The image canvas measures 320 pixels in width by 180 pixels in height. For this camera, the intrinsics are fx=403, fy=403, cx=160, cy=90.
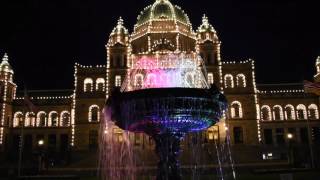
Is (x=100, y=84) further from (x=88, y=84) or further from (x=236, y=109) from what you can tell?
(x=236, y=109)

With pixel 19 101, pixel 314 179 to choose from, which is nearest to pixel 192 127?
pixel 314 179

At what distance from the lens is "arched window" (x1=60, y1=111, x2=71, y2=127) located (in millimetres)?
60969

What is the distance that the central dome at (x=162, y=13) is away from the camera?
195ft

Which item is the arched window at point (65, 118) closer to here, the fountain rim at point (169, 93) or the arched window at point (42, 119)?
the arched window at point (42, 119)

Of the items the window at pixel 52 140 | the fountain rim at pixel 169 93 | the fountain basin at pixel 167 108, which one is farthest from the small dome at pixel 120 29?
the fountain rim at pixel 169 93

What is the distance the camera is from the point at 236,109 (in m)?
54.2

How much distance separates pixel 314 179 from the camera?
25.2m

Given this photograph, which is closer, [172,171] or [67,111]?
[172,171]

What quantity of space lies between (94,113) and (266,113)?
25.2 m

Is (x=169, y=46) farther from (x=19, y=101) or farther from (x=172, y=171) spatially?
(x=172, y=171)

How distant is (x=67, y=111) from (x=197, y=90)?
48.7m

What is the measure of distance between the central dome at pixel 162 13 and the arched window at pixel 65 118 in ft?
57.2

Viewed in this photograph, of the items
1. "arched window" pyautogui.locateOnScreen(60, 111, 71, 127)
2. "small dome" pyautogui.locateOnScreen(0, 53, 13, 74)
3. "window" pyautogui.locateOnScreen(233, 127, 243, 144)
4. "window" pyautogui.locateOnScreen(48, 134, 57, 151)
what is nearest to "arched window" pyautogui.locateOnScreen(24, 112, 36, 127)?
"window" pyautogui.locateOnScreen(48, 134, 57, 151)

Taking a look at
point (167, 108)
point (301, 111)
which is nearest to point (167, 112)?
point (167, 108)
